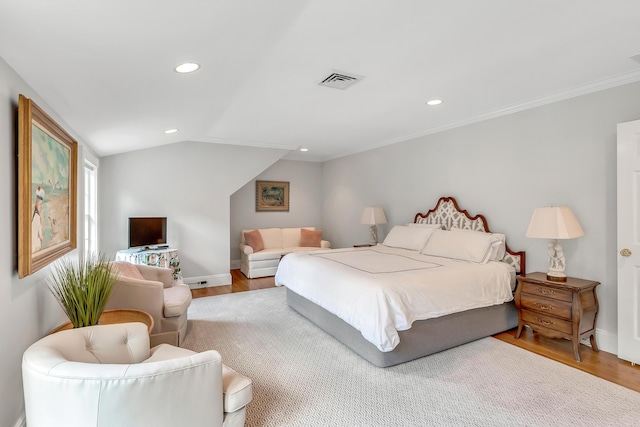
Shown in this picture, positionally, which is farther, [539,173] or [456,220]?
[456,220]

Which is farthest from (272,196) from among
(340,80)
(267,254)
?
(340,80)

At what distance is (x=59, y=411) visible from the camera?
124cm

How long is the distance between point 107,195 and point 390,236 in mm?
4071

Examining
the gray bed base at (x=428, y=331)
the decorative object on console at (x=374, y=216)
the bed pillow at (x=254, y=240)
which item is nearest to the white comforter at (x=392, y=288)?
the gray bed base at (x=428, y=331)

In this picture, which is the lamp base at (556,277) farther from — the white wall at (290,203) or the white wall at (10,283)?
the white wall at (290,203)

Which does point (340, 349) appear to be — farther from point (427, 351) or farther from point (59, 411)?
point (59, 411)

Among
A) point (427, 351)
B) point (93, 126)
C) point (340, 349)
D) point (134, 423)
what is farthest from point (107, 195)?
point (427, 351)

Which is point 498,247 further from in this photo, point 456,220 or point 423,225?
point 423,225

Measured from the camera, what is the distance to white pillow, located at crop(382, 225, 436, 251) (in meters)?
4.25

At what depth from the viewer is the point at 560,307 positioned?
282 centimetres

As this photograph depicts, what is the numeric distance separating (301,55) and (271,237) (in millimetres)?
4630

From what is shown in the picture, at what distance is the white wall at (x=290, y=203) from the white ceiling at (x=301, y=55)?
303cm

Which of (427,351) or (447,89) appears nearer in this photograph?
(427,351)

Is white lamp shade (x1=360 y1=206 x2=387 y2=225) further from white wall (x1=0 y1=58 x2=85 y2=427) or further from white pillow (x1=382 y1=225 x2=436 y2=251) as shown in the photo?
white wall (x1=0 y1=58 x2=85 y2=427)
